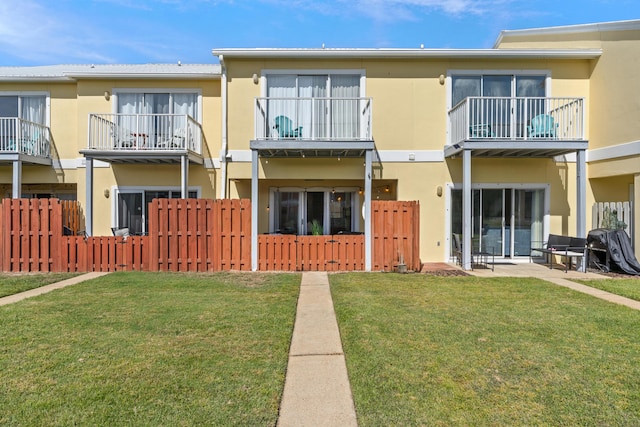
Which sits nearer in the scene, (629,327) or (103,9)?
(629,327)

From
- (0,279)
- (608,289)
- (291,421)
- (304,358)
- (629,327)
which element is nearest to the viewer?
(291,421)

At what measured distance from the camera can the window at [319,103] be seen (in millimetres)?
11305

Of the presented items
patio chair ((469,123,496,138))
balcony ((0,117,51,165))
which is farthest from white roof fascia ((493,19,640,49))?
balcony ((0,117,51,165))

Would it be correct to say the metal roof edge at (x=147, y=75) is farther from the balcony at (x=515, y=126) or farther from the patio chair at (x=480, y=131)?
the patio chair at (x=480, y=131)

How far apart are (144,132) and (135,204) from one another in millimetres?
2388

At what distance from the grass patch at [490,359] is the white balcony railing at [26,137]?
1179cm

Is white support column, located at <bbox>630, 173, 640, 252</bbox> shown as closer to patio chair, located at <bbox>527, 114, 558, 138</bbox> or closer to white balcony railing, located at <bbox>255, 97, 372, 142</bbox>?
patio chair, located at <bbox>527, 114, 558, 138</bbox>

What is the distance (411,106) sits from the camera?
1156cm

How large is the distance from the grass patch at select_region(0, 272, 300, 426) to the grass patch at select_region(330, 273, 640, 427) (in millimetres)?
963

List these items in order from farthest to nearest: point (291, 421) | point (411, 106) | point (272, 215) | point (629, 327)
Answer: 1. point (272, 215)
2. point (411, 106)
3. point (629, 327)
4. point (291, 421)

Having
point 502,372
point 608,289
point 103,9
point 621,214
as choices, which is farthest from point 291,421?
point 103,9

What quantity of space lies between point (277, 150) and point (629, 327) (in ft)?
27.6

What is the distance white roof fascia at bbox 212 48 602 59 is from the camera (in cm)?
1112

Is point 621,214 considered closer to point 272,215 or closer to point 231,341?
point 272,215
